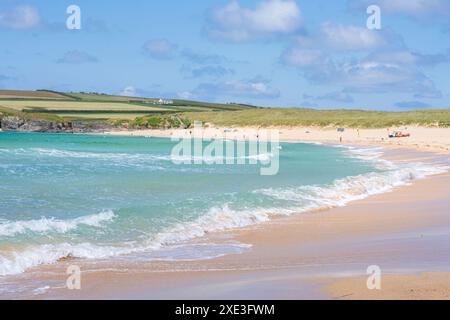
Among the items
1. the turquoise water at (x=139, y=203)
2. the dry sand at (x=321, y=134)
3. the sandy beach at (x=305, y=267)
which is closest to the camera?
the sandy beach at (x=305, y=267)

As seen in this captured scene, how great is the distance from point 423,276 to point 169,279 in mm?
3322

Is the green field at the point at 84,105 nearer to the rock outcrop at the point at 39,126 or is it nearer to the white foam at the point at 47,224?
the rock outcrop at the point at 39,126

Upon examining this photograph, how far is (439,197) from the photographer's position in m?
18.6

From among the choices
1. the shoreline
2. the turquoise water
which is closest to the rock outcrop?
the turquoise water

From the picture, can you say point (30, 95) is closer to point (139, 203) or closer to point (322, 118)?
point (322, 118)

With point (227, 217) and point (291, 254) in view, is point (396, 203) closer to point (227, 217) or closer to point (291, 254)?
point (227, 217)

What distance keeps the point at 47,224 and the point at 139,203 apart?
4315mm

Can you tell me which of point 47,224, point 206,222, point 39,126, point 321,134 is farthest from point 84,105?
point 47,224

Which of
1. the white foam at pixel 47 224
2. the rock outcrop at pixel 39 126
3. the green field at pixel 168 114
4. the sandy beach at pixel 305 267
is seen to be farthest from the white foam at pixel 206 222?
the rock outcrop at pixel 39 126

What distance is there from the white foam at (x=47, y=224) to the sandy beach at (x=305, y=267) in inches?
92.3

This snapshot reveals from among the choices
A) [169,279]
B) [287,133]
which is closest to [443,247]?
[169,279]

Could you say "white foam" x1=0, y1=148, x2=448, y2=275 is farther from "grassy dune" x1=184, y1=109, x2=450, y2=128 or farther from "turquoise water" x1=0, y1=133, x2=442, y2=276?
"grassy dune" x1=184, y1=109, x2=450, y2=128

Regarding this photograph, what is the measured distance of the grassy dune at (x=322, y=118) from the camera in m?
94.8

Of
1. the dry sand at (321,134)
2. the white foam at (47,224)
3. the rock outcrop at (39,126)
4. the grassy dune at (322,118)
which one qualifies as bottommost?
the white foam at (47,224)
